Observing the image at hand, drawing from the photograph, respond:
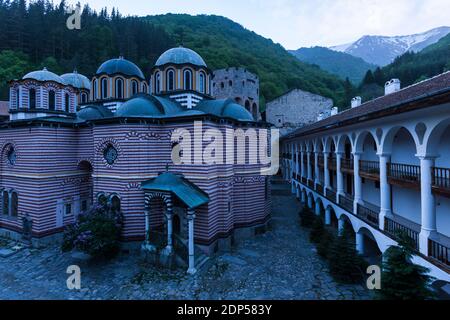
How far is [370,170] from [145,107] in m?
12.4

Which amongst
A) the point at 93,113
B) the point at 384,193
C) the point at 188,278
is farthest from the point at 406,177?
the point at 93,113

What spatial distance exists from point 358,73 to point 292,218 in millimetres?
93995

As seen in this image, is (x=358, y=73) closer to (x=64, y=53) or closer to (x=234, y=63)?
(x=234, y=63)

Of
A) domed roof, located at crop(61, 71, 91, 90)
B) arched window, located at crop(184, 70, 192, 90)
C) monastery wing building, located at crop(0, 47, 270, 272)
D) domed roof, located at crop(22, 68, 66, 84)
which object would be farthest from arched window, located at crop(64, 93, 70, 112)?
arched window, located at crop(184, 70, 192, 90)

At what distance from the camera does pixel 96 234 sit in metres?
11.6

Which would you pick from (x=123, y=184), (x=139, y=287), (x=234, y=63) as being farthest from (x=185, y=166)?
(x=234, y=63)

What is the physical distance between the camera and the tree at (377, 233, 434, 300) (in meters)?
6.78

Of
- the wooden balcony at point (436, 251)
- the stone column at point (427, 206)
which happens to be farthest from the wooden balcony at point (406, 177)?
the wooden balcony at point (436, 251)

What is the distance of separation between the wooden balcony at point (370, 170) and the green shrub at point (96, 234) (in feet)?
41.3

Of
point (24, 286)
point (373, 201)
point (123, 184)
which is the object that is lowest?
point (24, 286)

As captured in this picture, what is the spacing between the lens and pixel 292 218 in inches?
779

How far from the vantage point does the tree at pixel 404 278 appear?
6779 millimetres

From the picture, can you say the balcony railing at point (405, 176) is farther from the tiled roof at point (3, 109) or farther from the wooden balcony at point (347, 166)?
the tiled roof at point (3, 109)

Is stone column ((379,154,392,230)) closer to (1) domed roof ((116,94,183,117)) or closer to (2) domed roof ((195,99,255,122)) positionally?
(2) domed roof ((195,99,255,122))
